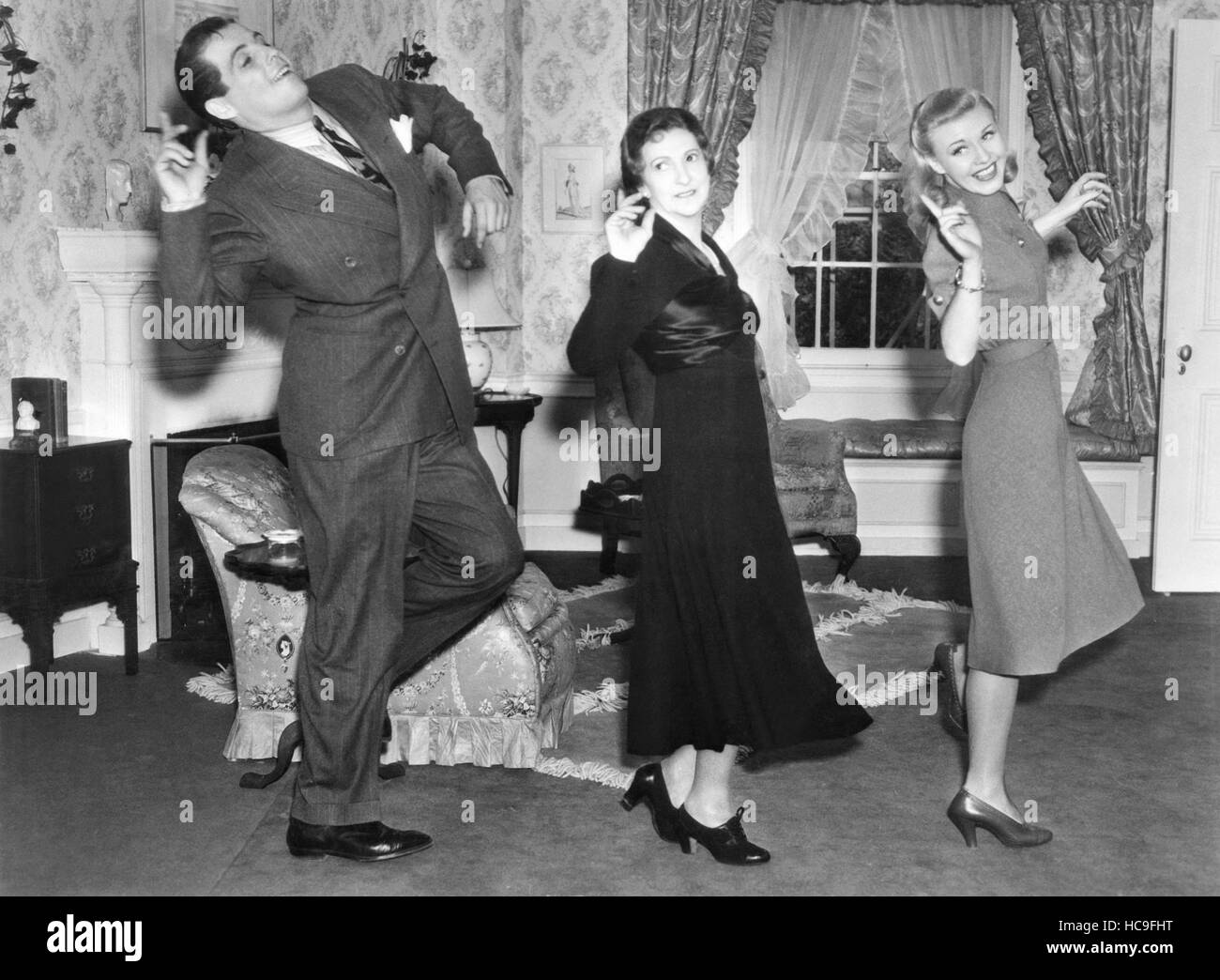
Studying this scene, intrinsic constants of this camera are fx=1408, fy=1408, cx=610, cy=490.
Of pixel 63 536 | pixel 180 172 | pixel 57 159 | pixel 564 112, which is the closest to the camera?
pixel 180 172

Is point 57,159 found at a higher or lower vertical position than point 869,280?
higher

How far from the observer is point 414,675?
374cm

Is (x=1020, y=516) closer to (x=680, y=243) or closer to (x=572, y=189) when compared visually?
(x=680, y=243)

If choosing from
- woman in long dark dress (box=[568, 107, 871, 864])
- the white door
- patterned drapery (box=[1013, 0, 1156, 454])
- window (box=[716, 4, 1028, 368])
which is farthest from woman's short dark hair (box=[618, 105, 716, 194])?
patterned drapery (box=[1013, 0, 1156, 454])

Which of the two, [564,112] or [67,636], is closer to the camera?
[67,636]

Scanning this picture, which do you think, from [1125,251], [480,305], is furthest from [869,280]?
[480,305]

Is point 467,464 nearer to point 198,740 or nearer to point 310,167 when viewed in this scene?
point 310,167

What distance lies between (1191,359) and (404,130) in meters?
4.13

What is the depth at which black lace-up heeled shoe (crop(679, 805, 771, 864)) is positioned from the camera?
2.99 metres

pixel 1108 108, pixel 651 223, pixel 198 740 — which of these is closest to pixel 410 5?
pixel 1108 108

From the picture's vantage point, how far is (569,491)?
24.4 ft

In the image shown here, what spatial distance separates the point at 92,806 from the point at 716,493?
1796 millimetres

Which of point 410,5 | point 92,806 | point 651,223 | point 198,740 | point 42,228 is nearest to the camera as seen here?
point 651,223

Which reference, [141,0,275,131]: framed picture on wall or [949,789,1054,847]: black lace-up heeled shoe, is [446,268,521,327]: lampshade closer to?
[141,0,275,131]: framed picture on wall
